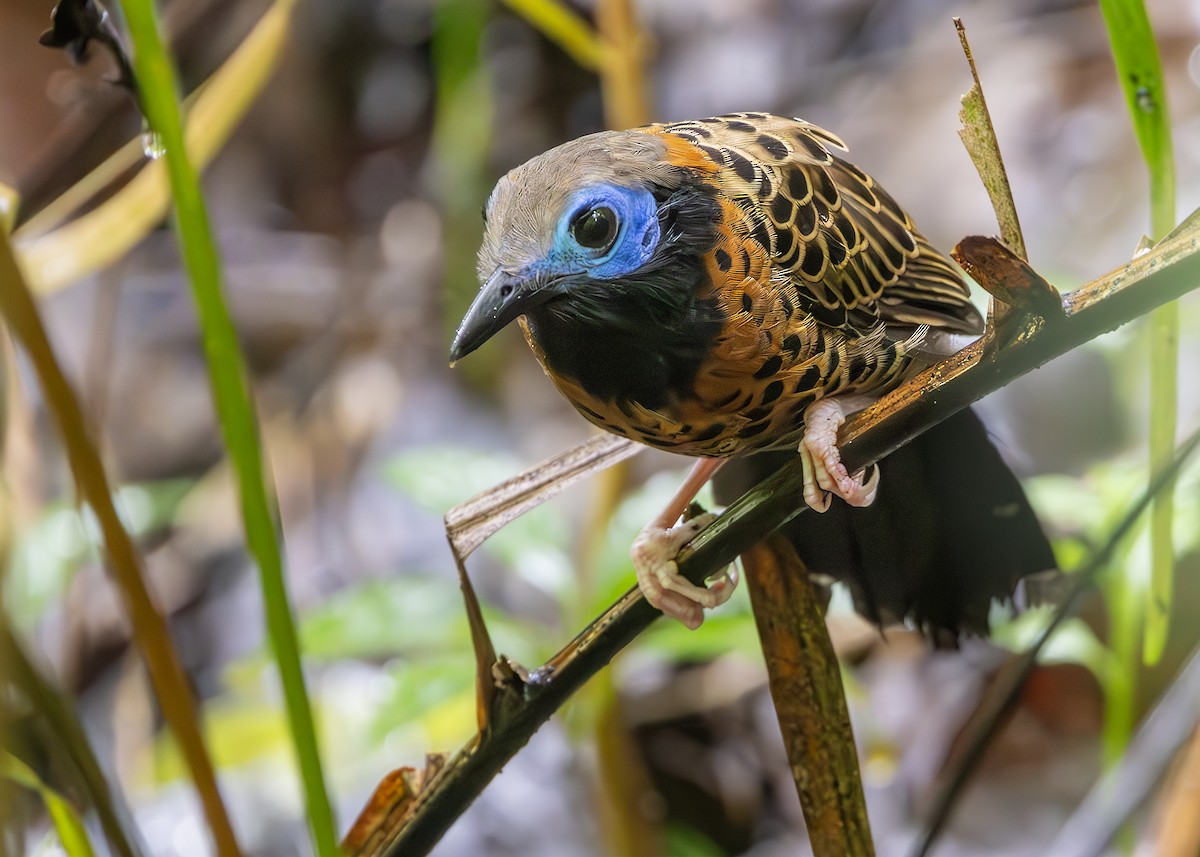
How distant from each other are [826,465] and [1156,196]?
49 cm

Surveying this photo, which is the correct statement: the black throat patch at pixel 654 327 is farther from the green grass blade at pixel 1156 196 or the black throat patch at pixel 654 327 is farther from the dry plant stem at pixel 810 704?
the green grass blade at pixel 1156 196

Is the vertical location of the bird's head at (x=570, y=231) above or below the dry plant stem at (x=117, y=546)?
above

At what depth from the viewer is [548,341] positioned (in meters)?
1.54

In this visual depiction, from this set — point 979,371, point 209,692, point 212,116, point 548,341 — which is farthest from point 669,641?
point 209,692

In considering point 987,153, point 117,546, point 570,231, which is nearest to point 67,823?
point 117,546

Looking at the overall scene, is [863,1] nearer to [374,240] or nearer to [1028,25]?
[1028,25]

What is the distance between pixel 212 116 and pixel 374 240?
2.62 metres

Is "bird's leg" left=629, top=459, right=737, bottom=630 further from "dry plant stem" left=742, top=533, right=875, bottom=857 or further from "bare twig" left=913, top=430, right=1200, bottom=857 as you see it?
"bare twig" left=913, top=430, right=1200, bottom=857

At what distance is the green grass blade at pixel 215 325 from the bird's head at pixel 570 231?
2.00ft

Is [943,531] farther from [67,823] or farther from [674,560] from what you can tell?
[67,823]

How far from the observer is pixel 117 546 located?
0.88 metres

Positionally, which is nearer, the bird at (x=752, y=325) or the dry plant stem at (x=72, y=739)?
the dry plant stem at (x=72, y=739)

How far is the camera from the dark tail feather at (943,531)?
5.79ft

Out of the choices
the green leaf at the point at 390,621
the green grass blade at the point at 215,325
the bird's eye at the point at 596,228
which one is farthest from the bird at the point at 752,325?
the green leaf at the point at 390,621
